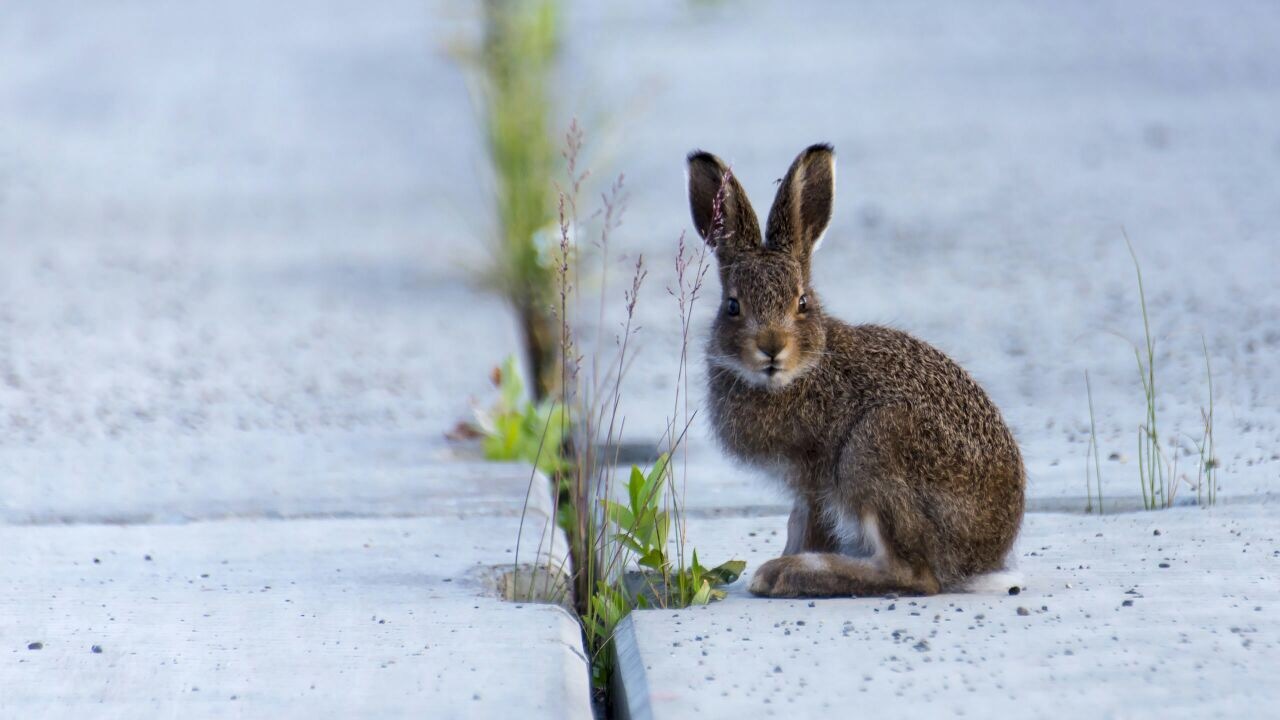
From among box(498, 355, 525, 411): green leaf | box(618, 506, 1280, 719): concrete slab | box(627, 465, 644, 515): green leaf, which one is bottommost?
box(618, 506, 1280, 719): concrete slab

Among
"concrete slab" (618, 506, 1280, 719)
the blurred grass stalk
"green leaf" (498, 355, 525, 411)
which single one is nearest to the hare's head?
"concrete slab" (618, 506, 1280, 719)

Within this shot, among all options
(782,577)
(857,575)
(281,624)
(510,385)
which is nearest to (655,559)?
(782,577)

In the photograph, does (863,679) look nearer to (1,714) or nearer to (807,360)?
(807,360)

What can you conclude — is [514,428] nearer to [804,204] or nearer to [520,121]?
[804,204]

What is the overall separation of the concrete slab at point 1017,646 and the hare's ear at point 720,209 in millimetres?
793

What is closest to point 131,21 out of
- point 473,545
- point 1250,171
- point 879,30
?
point 879,30

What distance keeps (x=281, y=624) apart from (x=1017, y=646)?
1.57 meters

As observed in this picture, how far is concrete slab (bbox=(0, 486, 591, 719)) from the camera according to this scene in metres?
3.15

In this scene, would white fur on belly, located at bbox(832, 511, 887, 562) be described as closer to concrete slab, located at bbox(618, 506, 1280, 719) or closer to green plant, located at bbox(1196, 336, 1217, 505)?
concrete slab, located at bbox(618, 506, 1280, 719)

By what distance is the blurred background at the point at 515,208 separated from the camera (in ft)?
19.3

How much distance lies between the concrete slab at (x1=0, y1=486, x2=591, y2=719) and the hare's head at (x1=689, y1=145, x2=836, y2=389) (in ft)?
2.37

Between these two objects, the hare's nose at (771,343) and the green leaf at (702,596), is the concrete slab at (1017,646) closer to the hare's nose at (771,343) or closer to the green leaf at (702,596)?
the green leaf at (702,596)

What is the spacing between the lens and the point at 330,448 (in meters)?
5.61

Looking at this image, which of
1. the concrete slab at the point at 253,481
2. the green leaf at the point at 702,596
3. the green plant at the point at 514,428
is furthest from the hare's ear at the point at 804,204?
the green plant at the point at 514,428
